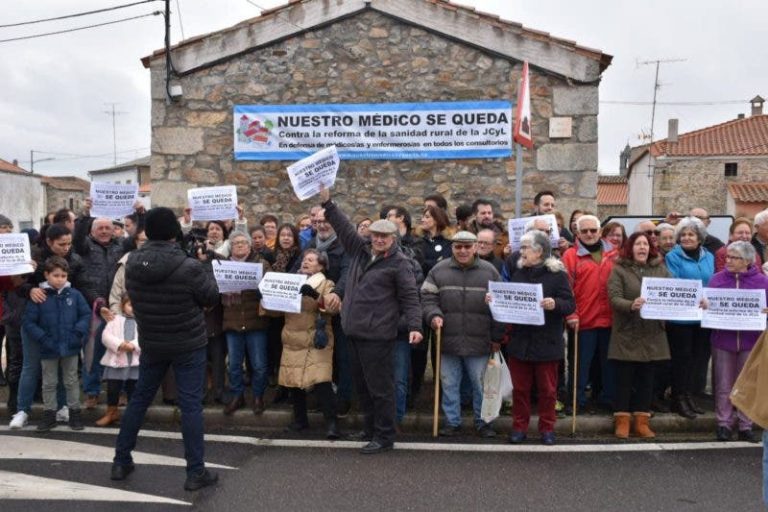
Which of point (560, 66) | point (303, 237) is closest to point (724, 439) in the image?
point (303, 237)

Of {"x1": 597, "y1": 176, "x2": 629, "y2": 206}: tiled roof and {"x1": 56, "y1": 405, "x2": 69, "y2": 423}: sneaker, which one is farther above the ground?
{"x1": 597, "y1": 176, "x2": 629, "y2": 206}: tiled roof

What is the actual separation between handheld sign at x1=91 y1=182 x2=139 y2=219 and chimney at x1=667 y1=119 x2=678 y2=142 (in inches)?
1658

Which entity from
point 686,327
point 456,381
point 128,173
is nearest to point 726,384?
point 686,327

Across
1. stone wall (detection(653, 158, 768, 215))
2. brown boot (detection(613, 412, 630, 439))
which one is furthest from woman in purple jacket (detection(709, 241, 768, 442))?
stone wall (detection(653, 158, 768, 215))

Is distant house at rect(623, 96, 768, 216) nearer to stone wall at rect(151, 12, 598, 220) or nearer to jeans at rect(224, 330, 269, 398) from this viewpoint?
stone wall at rect(151, 12, 598, 220)

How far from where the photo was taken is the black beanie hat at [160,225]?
16.4 ft

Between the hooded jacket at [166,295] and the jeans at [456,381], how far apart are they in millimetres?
2371

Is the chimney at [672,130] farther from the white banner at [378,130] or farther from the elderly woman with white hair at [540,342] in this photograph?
the elderly woman with white hair at [540,342]

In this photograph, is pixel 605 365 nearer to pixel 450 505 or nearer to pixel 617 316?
pixel 617 316

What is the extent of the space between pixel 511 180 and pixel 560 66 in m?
1.73

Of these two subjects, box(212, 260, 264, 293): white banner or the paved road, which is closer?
the paved road

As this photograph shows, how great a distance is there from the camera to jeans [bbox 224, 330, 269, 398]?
6.85 m

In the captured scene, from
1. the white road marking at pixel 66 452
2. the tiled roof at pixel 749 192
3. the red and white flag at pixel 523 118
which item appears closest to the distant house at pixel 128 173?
the tiled roof at pixel 749 192

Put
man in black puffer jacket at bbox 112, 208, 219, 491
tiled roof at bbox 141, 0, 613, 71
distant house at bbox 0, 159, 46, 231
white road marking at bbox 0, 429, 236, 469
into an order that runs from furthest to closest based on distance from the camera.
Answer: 1. distant house at bbox 0, 159, 46, 231
2. tiled roof at bbox 141, 0, 613, 71
3. white road marking at bbox 0, 429, 236, 469
4. man in black puffer jacket at bbox 112, 208, 219, 491
